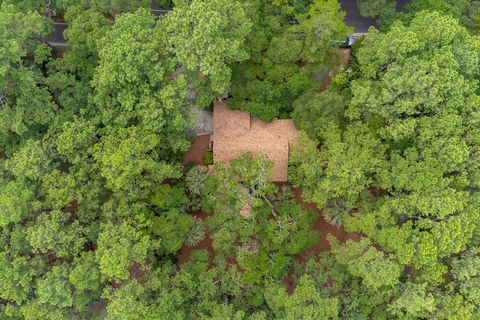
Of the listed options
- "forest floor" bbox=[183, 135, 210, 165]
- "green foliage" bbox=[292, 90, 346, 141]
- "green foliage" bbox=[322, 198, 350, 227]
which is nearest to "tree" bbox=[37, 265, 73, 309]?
"forest floor" bbox=[183, 135, 210, 165]

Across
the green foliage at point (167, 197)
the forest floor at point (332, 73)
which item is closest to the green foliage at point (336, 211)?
the forest floor at point (332, 73)

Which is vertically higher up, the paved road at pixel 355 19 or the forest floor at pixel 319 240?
the paved road at pixel 355 19

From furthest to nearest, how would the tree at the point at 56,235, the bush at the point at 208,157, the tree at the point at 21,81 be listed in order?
the bush at the point at 208,157 → the tree at the point at 21,81 → the tree at the point at 56,235

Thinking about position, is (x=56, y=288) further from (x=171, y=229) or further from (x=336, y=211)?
(x=336, y=211)

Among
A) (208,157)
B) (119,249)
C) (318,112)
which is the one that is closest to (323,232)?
(318,112)

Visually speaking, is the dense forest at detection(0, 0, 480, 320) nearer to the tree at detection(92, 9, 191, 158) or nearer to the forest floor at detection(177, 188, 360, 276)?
the tree at detection(92, 9, 191, 158)

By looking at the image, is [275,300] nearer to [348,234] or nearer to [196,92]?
[348,234]

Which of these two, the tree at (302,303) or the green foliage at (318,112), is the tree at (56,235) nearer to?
the tree at (302,303)
